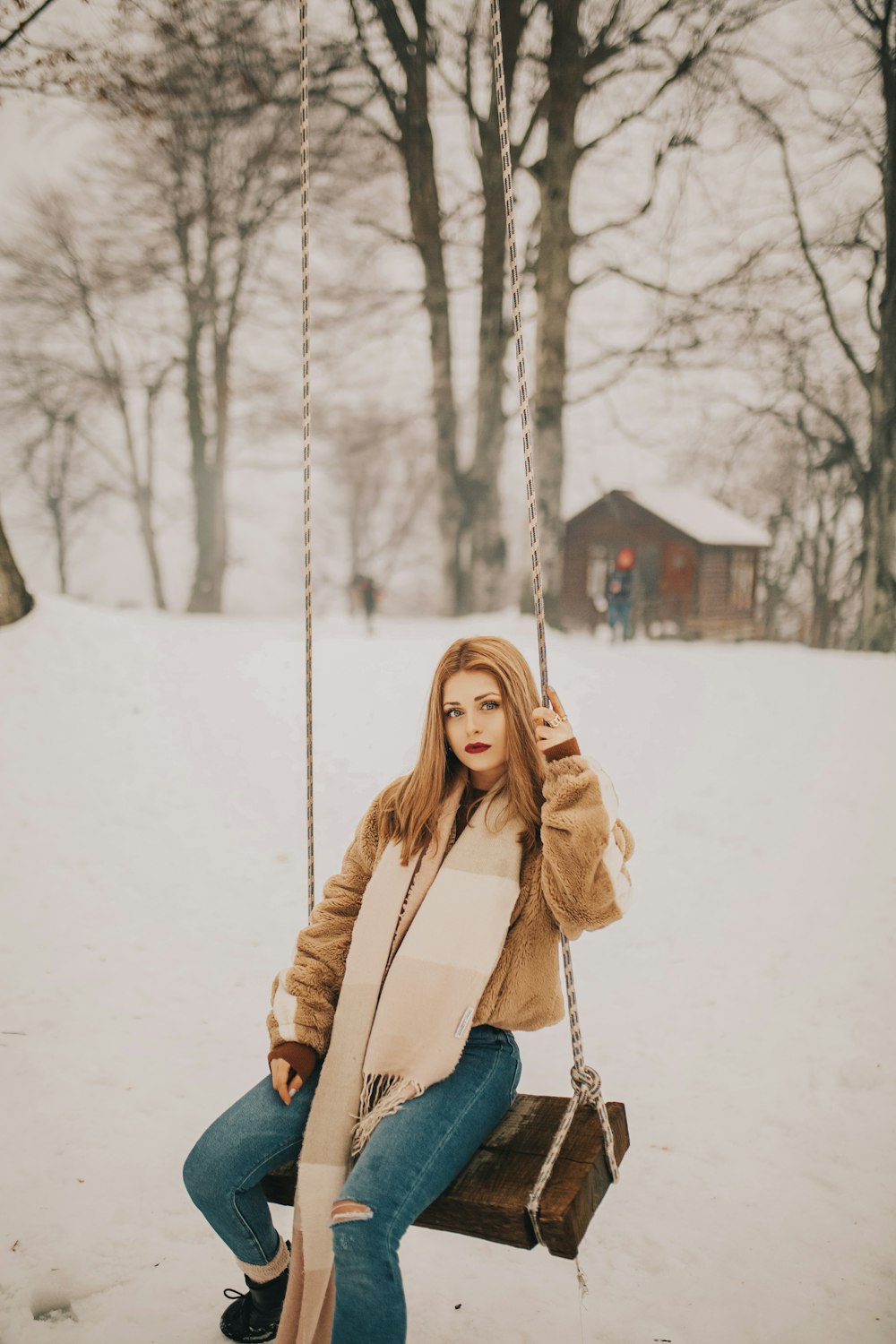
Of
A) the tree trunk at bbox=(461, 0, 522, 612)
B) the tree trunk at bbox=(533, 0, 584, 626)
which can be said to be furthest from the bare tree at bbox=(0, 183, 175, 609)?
the tree trunk at bbox=(533, 0, 584, 626)

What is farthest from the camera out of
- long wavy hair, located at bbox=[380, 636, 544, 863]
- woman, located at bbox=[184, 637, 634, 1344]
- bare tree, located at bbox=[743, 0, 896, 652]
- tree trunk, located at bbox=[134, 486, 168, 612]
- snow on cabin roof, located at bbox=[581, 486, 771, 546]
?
tree trunk, located at bbox=[134, 486, 168, 612]

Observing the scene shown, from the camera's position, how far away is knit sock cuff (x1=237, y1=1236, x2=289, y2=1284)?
1.66 meters

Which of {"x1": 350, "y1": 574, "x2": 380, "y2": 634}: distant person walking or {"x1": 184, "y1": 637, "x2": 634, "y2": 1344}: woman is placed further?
{"x1": 350, "y1": 574, "x2": 380, "y2": 634}: distant person walking

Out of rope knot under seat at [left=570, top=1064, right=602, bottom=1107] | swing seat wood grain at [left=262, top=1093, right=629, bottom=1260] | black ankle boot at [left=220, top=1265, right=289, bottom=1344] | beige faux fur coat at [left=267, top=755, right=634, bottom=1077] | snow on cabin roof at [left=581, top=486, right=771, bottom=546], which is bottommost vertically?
black ankle boot at [left=220, top=1265, right=289, bottom=1344]

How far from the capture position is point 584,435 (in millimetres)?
5402

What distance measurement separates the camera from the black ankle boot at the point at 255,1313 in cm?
169

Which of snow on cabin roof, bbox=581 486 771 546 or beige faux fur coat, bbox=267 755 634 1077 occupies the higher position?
snow on cabin roof, bbox=581 486 771 546

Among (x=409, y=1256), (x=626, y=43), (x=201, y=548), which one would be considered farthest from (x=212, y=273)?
(x=409, y=1256)

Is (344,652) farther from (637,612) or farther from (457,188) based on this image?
(457,188)

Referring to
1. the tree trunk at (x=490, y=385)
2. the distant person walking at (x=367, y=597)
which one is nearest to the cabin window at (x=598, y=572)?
the tree trunk at (x=490, y=385)

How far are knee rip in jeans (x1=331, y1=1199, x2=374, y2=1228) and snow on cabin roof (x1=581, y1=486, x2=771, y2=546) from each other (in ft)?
13.4

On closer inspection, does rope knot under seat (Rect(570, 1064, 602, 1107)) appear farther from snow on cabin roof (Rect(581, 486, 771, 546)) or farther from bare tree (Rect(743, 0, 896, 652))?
snow on cabin roof (Rect(581, 486, 771, 546))

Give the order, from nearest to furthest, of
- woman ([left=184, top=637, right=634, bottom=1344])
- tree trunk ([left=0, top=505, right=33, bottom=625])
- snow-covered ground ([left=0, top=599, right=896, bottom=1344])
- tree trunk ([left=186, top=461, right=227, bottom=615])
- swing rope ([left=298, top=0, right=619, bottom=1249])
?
woman ([left=184, top=637, right=634, bottom=1344]) → swing rope ([left=298, top=0, right=619, bottom=1249]) → snow-covered ground ([left=0, top=599, right=896, bottom=1344]) → tree trunk ([left=0, top=505, right=33, bottom=625]) → tree trunk ([left=186, top=461, right=227, bottom=615])

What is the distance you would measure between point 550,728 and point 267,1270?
112 cm
